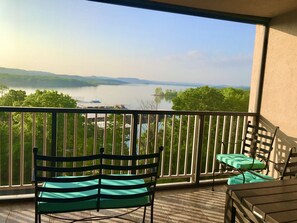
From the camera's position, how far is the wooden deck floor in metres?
2.63

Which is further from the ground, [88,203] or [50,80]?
[50,80]

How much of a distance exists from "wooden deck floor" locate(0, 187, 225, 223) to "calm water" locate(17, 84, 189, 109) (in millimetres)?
1673

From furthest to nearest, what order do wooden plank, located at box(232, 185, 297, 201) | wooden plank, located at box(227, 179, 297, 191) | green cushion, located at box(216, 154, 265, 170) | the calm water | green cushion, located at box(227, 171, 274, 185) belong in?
the calm water
green cushion, located at box(216, 154, 265, 170)
green cushion, located at box(227, 171, 274, 185)
wooden plank, located at box(227, 179, 297, 191)
wooden plank, located at box(232, 185, 297, 201)

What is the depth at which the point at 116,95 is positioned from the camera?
15.5 feet

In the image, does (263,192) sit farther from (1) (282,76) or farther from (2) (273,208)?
(1) (282,76)

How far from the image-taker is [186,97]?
5.99 m

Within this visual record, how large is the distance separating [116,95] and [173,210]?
8.20 ft

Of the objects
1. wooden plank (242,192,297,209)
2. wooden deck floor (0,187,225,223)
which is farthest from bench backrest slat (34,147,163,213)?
wooden deck floor (0,187,225,223)

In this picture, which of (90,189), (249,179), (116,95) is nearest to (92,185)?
(90,189)

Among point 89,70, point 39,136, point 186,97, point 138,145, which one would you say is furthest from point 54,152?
point 186,97

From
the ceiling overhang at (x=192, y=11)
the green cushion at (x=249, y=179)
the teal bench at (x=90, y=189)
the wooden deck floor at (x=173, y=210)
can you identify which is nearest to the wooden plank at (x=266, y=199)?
the teal bench at (x=90, y=189)

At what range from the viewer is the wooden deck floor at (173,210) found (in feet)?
8.64

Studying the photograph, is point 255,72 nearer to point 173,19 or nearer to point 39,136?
point 173,19

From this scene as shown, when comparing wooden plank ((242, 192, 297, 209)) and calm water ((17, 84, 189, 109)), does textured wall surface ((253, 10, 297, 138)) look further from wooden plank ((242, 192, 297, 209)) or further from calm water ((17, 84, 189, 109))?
wooden plank ((242, 192, 297, 209))
